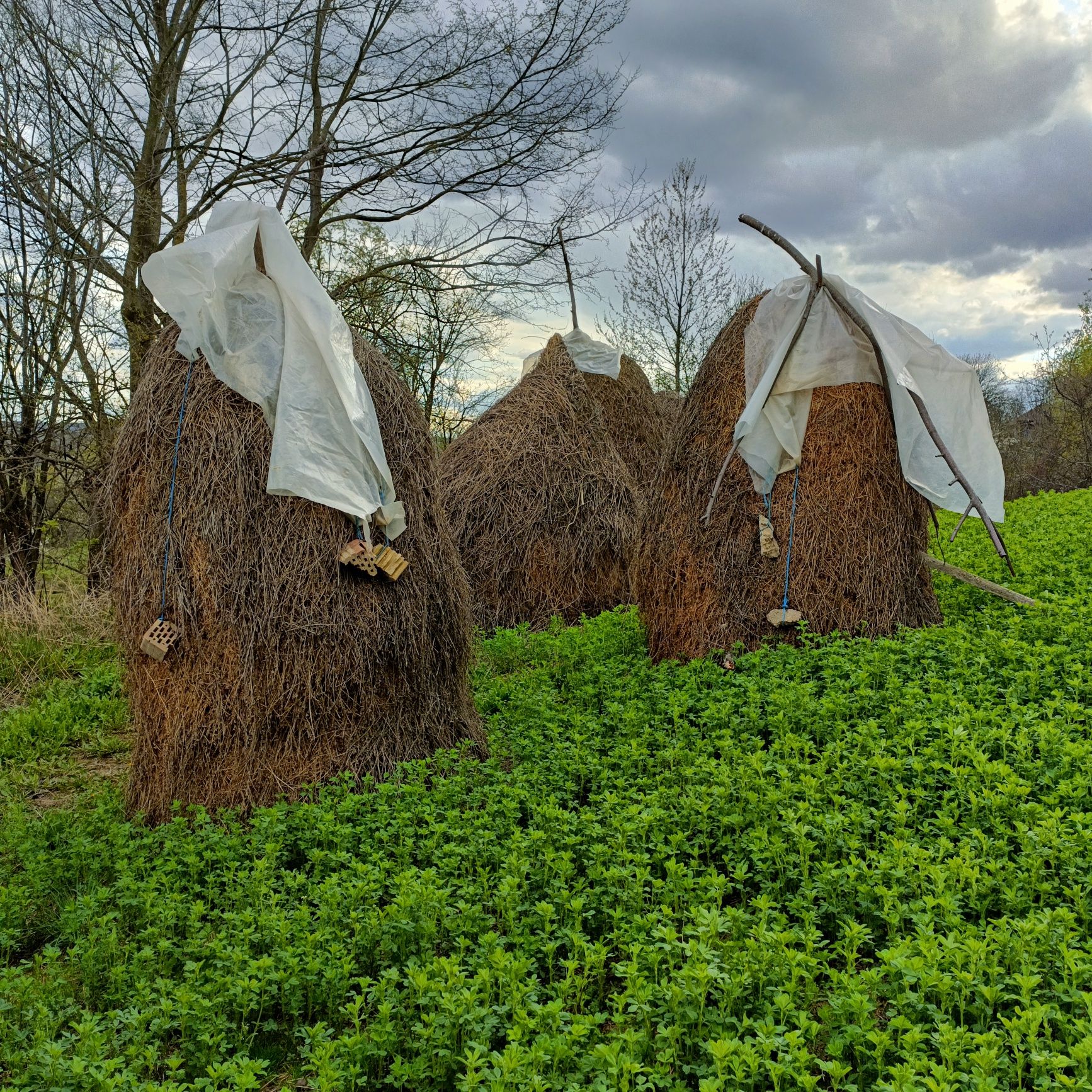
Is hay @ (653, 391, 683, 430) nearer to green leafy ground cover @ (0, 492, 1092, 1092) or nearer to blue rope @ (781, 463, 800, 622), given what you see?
blue rope @ (781, 463, 800, 622)

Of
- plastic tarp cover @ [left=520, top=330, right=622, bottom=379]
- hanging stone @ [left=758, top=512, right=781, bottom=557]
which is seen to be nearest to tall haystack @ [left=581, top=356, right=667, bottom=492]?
plastic tarp cover @ [left=520, top=330, right=622, bottom=379]

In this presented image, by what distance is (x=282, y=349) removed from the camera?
5.04 metres

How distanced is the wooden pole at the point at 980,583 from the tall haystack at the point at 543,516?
135 inches

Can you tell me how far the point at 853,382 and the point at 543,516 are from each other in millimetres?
3808

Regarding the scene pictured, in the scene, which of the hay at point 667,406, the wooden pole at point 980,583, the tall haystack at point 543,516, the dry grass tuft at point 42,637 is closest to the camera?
the wooden pole at point 980,583

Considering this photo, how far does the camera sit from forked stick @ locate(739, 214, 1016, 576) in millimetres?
6555

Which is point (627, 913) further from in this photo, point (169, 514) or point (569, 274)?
point (569, 274)

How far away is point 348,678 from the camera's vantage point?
491 cm

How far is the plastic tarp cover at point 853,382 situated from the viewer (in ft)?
22.6

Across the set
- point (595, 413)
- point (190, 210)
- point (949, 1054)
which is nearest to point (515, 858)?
point (949, 1054)

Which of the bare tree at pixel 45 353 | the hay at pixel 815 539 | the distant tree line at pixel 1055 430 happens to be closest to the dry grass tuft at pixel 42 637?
the bare tree at pixel 45 353

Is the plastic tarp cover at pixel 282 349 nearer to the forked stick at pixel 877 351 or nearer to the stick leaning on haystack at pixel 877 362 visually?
the stick leaning on haystack at pixel 877 362

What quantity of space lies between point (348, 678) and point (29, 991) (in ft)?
6.70

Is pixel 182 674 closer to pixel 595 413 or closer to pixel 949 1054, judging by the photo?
pixel 949 1054
